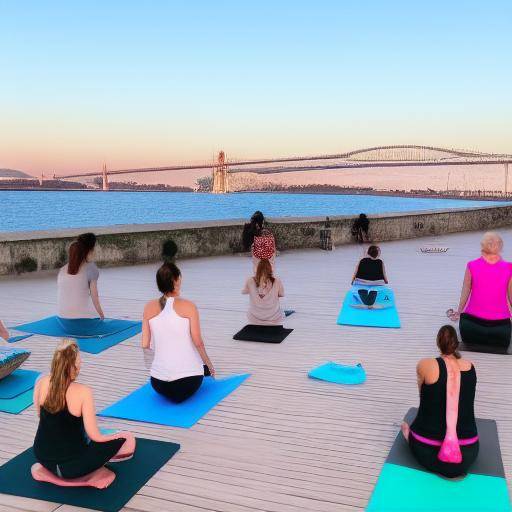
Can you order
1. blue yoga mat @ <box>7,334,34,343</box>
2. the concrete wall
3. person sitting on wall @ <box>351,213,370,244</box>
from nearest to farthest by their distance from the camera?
blue yoga mat @ <box>7,334,34,343</box> < the concrete wall < person sitting on wall @ <box>351,213,370,244</box>

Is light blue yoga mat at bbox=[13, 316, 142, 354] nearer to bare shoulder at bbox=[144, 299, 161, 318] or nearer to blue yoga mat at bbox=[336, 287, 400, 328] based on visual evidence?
bare shoulder at bbox=[144, 299, 161, 318]

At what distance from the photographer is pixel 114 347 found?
Answer: 6.21 metres

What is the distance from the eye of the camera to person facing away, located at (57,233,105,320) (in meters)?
6.40

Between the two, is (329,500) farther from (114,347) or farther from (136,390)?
(114,347)

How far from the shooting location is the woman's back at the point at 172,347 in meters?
4.25

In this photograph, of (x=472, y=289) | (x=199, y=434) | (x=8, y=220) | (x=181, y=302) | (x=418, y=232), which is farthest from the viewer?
(x=8, y=220)

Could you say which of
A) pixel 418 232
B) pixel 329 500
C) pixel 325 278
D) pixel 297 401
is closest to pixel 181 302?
pixel 297 401

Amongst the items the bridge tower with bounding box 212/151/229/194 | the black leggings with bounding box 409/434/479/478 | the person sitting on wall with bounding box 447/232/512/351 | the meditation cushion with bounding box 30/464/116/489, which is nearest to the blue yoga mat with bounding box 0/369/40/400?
the meditation cushion with bounding box 30/464/116/489

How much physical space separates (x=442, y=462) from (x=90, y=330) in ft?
15.2

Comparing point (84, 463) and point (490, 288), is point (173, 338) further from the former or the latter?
point (490, 288)

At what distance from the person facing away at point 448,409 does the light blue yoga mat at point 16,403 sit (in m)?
3.13

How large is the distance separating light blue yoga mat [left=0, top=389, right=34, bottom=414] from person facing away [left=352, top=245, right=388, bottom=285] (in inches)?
213

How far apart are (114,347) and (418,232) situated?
16.0 meters

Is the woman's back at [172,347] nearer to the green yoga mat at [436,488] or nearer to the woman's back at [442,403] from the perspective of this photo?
the green yoga mat at [436,488]
